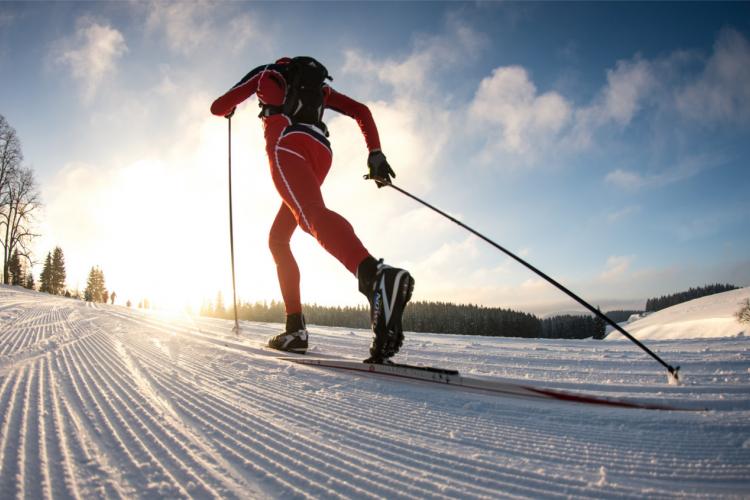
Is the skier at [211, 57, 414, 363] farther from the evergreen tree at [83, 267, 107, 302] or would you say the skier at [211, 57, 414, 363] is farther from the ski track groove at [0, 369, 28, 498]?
the evergreen tree at [83, 267, 107, 302]

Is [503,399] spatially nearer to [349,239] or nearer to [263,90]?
[349,239]

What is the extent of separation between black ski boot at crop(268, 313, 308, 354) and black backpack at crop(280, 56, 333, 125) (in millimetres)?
1522

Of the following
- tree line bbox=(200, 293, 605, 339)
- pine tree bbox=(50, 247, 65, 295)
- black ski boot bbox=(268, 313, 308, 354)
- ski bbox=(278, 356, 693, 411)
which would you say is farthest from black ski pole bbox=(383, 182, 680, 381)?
pine tree bbox=(50, 247, 65, 295)

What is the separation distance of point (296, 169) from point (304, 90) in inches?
29.6

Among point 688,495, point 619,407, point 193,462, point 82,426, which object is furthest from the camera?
point 619,407

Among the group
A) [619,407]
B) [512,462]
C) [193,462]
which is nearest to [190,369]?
[193,462]

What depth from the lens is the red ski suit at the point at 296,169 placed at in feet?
6.30

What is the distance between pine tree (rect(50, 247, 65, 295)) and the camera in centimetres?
4797

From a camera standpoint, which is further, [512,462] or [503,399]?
[503,399]

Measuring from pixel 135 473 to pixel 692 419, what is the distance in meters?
1.40

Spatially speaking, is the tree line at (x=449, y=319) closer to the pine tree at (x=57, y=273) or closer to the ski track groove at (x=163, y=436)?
the pine tree at (x=57, y=273)

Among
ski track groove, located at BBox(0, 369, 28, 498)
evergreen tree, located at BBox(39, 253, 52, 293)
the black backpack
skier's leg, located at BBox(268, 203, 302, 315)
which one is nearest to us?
ski track groove, located at BBox(0, 369, 28, 498)

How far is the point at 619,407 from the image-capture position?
3.68 ft

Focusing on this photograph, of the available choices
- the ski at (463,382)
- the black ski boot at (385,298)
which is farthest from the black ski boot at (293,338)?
the black ski boot at (385,298)
